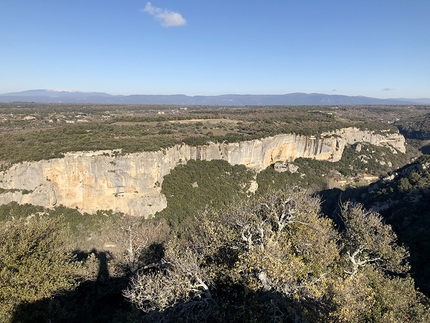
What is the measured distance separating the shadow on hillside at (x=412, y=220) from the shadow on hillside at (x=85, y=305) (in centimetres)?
2283

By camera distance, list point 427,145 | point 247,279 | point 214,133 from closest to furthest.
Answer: point 247,279 → point 214,133 → point 427,145

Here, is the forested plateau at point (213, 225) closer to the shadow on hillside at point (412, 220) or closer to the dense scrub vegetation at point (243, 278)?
the dense scrub vegetation at point (243, 278)

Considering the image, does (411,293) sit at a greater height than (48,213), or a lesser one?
greater

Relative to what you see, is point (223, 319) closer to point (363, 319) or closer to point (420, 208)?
point (363, 319)

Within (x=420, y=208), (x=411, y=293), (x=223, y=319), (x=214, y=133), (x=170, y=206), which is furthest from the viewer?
(x=214, y=133)

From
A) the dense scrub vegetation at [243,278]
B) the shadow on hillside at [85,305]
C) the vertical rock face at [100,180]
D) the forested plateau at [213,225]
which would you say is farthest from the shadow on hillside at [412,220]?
the vertical rock face at [100,180]

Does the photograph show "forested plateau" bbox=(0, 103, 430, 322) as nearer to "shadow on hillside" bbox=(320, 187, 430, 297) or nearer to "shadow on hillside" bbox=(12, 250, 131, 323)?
"shadow on hillside" bbox=(12, 250, 131, 323)

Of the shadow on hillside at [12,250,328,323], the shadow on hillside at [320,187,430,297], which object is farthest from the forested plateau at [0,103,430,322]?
the shadow on hillside at [320,187,430,297]

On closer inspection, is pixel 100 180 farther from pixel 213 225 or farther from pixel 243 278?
pixel 243 278

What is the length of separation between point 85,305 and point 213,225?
12.0 meters

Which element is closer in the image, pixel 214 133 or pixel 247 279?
pixel 247 279

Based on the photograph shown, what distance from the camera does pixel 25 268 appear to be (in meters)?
13.6

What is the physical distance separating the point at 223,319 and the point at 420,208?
34264 millimetres

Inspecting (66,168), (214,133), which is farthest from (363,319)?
(214,133)
